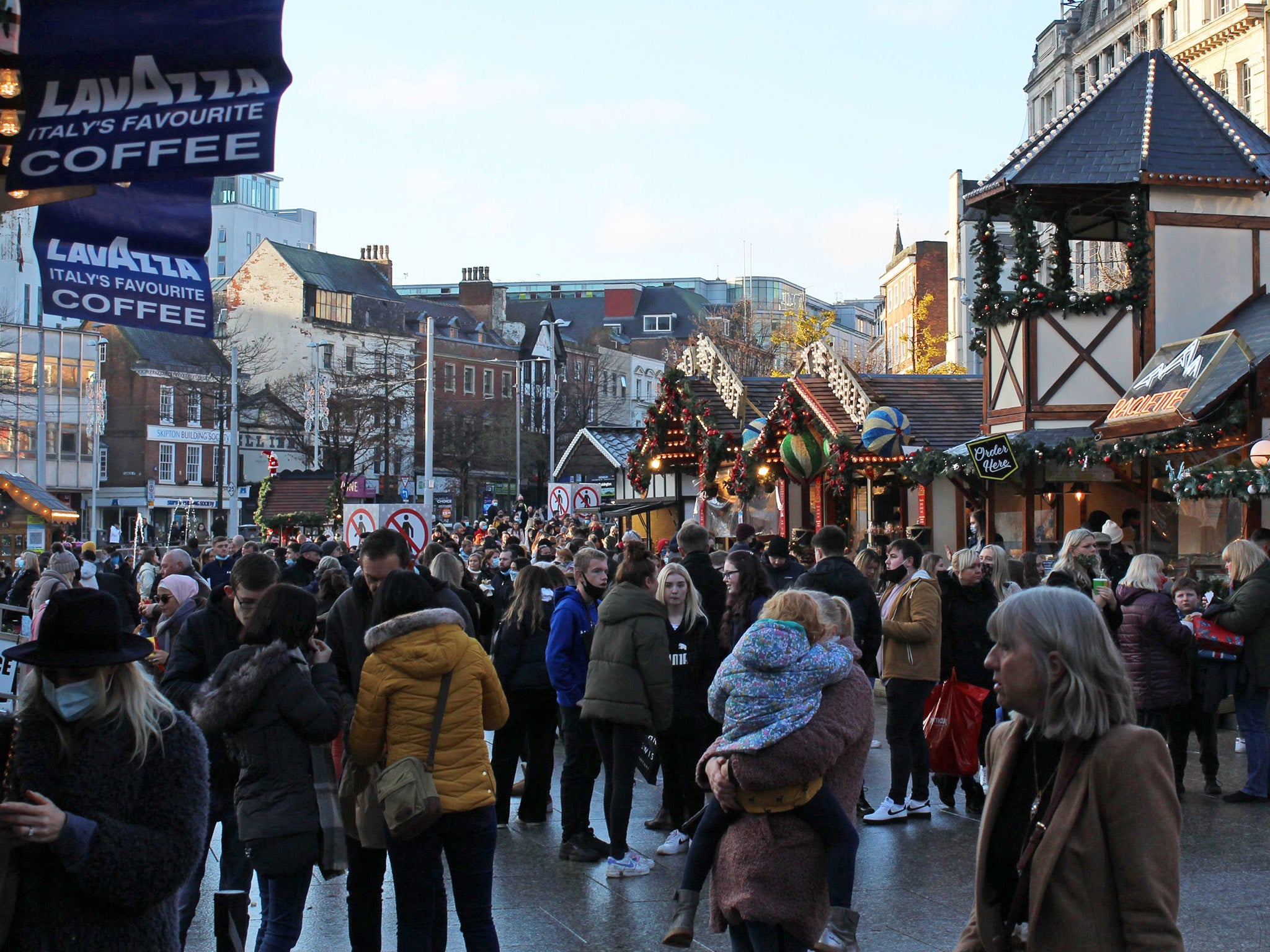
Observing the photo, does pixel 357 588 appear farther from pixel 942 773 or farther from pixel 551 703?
pixel 942 773

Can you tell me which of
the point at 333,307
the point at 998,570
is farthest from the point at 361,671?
the point at 333,307

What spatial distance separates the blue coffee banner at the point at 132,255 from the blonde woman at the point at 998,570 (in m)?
5.56

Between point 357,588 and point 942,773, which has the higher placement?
point 357,588

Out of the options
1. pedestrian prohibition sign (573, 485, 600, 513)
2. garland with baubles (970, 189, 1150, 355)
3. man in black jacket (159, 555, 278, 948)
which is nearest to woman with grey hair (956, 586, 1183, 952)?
man in black jacket (159, 555, 278, 948)

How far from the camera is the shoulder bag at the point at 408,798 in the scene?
5.49m

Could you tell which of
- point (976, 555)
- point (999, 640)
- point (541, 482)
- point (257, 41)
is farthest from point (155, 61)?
point (541, 482)

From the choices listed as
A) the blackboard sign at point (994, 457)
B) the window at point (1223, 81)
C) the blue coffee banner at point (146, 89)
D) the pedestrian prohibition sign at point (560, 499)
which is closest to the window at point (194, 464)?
the pedestrian prohibition sign at point (560, 499)

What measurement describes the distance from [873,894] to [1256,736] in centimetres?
388

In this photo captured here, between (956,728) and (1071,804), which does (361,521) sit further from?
(1071,804)

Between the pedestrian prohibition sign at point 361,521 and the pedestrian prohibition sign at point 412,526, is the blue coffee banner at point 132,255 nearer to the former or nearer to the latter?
the pedestrian prohibition sign at point 412,526

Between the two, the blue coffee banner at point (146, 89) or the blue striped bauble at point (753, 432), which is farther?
the blue striped bauble at point (753, 432)

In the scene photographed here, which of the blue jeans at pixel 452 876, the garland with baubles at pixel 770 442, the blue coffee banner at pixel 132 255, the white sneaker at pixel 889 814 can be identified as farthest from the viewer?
the garland with baubles at pixel 770 442

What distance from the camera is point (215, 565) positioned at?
17.5m

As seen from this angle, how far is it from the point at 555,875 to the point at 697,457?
73.1ft
